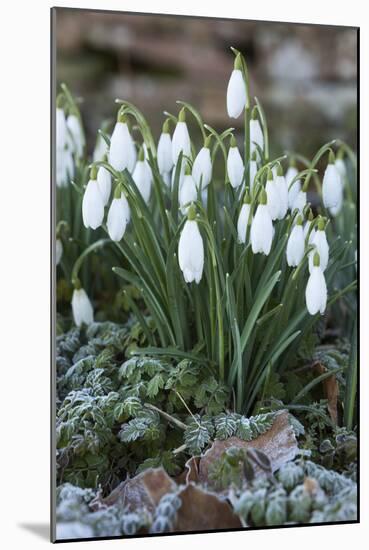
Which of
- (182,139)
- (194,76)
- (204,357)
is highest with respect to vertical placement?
(194,76)

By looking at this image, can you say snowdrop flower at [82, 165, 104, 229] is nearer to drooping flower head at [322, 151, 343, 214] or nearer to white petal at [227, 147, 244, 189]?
white petal at [227, 147, 244, 189]

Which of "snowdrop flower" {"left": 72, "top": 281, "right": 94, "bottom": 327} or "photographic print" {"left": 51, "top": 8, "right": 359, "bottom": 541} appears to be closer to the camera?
"photographic print" {"left": 51, "top": 8, "right": 359, "bottom": 541}

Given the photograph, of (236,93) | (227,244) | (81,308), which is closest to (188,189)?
(227,244)

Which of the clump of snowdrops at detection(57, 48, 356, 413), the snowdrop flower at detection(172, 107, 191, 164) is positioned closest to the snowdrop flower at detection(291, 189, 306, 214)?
the clump of snowdrops at detection(57, 48, 356, 413)

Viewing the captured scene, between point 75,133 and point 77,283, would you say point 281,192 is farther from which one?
point 75,133

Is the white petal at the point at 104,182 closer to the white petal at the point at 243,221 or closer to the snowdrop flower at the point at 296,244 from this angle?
the white petal at the point at 243,221
